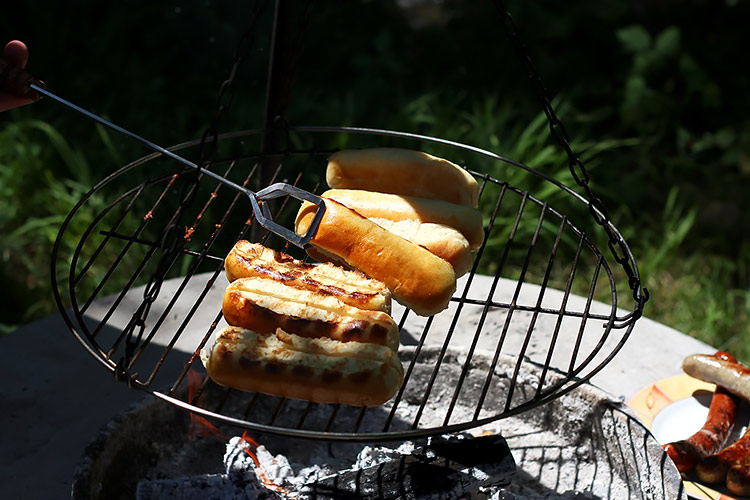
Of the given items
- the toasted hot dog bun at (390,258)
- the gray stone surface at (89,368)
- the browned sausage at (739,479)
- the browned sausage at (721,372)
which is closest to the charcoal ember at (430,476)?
the toasted hot dog bun at (390,258)

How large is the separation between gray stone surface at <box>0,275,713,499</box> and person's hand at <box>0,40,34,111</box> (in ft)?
4.38

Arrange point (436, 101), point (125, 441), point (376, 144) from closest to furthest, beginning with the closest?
1. point (125, 441)
2. point (376, 144)
3. point (436, 101)

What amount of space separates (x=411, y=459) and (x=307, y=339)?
677 millimetres

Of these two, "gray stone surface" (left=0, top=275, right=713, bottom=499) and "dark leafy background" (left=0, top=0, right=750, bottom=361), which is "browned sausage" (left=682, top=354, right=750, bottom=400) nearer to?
"gray stone surface" (left=0, top=275, right=713, bottom=499)

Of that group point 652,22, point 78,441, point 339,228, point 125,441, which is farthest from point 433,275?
point 652,22

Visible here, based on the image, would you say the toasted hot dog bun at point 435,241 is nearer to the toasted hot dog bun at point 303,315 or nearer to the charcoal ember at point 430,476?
the toasted hot dog bun at point 303,315

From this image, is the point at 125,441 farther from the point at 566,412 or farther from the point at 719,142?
the point at 719,142

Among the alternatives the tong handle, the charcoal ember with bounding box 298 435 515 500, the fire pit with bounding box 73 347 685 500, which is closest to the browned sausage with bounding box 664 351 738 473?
the fire pit with bounding box 73 347 685 500

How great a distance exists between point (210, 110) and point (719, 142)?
→ 414 cm

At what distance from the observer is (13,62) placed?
6.83 ft

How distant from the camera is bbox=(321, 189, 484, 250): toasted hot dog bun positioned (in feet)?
8.32

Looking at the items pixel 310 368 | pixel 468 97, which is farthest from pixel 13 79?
pixel 468 97

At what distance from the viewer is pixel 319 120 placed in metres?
5.56

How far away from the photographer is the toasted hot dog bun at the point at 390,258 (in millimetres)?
2209
